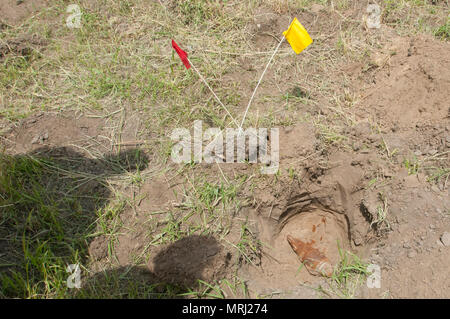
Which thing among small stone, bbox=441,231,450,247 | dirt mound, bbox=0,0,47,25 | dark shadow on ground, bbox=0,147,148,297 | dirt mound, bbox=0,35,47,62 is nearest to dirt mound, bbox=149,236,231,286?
Result: dark shadow on ground, bbox=0,147,148,297

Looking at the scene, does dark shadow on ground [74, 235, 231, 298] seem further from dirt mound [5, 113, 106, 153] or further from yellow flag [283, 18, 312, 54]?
yellow flag [283, 18, 312, 54]

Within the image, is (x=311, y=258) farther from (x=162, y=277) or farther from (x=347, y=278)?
(x=162, y=277)

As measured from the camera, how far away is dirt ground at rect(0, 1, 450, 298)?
1981 millimetres

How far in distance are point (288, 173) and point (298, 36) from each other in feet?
3.20

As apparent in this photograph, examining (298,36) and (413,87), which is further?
(413,87)

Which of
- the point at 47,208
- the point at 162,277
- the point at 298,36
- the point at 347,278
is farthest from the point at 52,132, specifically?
the point at 347,278

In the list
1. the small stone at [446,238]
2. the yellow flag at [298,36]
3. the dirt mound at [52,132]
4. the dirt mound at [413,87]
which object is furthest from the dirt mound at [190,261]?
the dirt mound at [413,87]

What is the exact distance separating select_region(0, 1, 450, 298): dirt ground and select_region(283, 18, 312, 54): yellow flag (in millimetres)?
459

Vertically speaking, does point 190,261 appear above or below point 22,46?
below

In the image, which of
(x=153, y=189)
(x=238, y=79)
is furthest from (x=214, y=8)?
(x=153, y=189)

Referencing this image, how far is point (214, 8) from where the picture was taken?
324 centimetres

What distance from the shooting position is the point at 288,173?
2.35 meters

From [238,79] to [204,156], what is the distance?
0.86 meters

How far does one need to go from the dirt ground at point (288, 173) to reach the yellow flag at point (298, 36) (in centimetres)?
46
